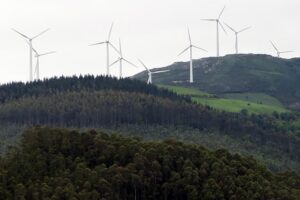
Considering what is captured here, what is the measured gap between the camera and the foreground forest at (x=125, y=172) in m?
129

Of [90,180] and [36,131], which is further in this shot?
[36,131]

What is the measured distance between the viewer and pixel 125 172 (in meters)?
132

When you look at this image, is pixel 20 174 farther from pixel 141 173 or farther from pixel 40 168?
pixel 141 173

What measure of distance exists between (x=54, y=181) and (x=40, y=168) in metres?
7.44

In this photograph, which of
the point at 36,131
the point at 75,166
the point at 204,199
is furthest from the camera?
the point at 36,131

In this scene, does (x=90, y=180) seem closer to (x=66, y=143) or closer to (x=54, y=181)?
(x=54, y=181)

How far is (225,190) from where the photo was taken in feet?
430

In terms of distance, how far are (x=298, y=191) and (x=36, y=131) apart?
3944 cm

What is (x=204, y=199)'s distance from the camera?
424ft

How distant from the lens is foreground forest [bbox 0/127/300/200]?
129m

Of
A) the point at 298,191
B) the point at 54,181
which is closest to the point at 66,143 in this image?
the point at 54,181

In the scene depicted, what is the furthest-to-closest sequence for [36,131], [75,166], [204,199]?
1. [36,131]
2. [75,166]
3. [204,199]

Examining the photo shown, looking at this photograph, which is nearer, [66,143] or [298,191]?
[298,191]

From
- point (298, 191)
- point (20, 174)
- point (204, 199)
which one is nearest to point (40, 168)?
point (20, 174)
